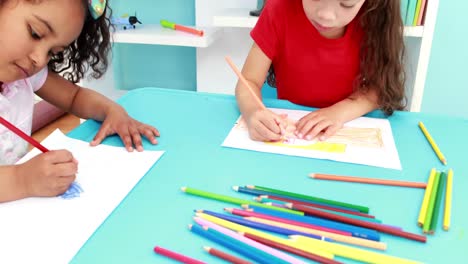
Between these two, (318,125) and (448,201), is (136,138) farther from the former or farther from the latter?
(448,201)

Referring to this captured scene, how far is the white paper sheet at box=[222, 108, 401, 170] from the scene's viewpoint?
0.68m

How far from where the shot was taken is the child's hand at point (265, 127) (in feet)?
2.40

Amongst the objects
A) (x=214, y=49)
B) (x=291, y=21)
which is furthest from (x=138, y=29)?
(x=291, y=21)

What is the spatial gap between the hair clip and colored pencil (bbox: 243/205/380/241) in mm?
405

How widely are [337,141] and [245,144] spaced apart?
0.16 meters

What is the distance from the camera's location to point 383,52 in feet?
3.08

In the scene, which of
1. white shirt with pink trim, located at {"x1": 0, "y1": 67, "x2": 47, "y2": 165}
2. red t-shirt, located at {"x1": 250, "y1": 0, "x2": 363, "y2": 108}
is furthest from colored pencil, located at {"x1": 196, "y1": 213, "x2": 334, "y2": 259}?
red t-shirt, located at {"x1": 250, "y1": 0, "x2": 363, "y2": 108}

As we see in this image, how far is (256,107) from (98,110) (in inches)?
12.3

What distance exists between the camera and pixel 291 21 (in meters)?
1.00

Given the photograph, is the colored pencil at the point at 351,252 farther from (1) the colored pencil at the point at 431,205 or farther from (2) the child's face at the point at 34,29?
(2) the child's face at the point at 34,29

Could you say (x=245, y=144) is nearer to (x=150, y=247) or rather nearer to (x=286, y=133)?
(x=286, y=133)

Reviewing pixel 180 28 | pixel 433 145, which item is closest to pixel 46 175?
pixel 433 145

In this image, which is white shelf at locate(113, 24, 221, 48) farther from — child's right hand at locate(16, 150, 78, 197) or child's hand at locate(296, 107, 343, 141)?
child's right hand at locate(16, 150, 78, 197)

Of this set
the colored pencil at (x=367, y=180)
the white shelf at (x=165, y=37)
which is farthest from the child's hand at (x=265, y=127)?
the white shelf at (x=165, y=37)
